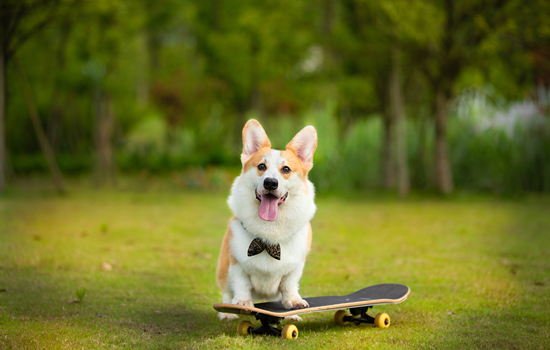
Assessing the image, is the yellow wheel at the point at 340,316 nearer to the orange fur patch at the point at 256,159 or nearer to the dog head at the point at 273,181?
the dog head at the point at 273,181

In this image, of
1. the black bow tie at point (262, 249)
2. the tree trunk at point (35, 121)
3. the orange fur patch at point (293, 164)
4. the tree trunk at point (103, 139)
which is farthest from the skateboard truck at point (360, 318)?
the tree trunk at point (103, 139)

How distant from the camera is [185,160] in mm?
15930

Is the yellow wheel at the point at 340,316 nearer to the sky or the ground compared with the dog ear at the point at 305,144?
nearer to the ground

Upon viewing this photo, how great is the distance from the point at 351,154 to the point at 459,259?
27.6 ft

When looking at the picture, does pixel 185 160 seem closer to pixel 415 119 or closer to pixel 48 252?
pixel 415 119

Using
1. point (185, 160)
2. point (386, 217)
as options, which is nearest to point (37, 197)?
point (185, 160)

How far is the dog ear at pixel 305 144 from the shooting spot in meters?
A: 3.66

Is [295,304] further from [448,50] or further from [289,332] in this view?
[448,50]

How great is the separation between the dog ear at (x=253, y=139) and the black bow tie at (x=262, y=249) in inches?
23.0

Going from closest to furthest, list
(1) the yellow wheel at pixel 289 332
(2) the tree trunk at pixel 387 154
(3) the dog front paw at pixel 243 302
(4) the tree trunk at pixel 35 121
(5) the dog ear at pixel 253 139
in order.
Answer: (1) the yellow wheel at pixel 289 332 → (3) the dog front paw at pixel 243 302 → (5) the dog ear at pixel 253 139 → (4) the tree trunk at pixel 35 121 → (2) the tree trunk at pixel 387 154

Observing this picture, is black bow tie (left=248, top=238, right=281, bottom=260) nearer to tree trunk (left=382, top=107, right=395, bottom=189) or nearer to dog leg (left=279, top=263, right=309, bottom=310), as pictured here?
dog leg (left=279, top=263, right=309, bottom=310)

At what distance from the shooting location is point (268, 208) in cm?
337

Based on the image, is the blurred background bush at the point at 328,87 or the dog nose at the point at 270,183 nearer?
the dog nose at the point at 270,183

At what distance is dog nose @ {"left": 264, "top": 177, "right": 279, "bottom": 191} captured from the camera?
3293 millimetres
